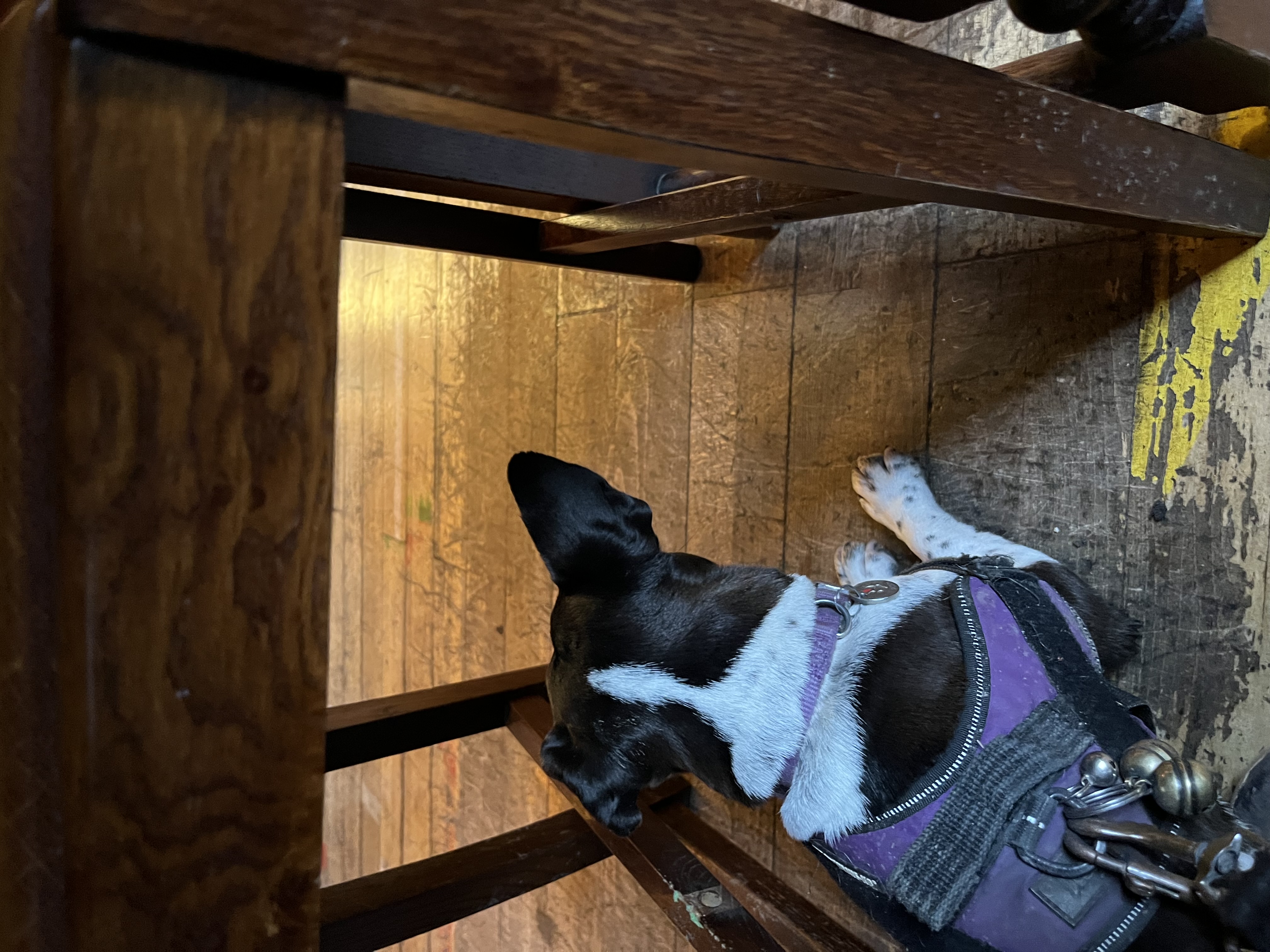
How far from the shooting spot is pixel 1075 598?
126 centimetres

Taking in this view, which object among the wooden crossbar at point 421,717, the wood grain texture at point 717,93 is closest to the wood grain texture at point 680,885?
the wooden crossbar at point 421,717

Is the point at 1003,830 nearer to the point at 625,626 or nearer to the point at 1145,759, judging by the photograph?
the point at 1145,759

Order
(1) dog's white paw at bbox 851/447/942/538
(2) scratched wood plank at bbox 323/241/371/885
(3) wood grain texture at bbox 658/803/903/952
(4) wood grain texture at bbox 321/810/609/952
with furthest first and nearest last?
(2) scratched wood plank at bbox 323/241/371/885, (3) wood grain texture at bbox 658/803/903/952, (1) dog's white paw at bbox 851/447/942/538, (4) wood grain texture at bbox 321/810/609/952

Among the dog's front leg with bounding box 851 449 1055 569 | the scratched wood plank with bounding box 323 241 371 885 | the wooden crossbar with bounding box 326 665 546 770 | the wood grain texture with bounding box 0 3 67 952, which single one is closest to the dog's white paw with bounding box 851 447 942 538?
the dog's front leg with bounding box 851 449 1055 569

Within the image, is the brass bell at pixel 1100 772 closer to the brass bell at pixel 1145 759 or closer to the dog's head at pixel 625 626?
the brass bell at pixel 1145 759

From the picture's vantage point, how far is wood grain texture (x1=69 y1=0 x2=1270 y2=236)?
428mm

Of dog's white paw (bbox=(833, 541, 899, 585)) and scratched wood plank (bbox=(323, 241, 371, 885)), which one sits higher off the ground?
dog's white paw (bbox=(833, 541, 899, 585))

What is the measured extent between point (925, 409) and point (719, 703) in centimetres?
84

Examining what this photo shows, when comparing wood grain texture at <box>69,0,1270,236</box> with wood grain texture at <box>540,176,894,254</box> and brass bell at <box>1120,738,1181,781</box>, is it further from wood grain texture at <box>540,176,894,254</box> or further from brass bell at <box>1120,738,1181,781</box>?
brass bell at <box>1120,738,1181,781</box>

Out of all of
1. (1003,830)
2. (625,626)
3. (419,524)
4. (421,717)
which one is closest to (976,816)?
(1003,830)

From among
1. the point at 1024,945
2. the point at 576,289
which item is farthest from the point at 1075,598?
the point at 576,289

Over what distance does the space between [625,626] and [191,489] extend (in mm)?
778

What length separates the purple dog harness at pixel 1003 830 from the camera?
938mm

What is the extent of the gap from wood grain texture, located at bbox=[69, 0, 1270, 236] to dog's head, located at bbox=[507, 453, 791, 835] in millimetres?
579
